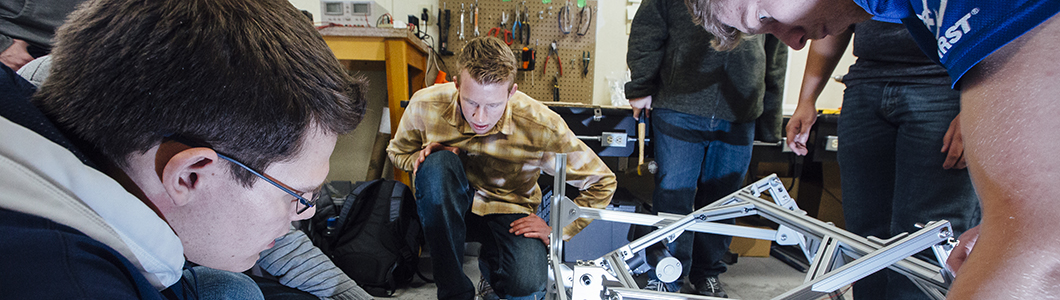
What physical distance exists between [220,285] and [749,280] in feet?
5.72

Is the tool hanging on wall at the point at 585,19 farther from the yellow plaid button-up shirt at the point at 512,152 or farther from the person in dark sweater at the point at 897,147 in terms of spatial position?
the person in dark sweater at the point at 897,147

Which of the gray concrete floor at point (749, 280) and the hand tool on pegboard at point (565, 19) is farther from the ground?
the hand tool on pegboard at point (565, 19)

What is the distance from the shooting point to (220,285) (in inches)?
25.9

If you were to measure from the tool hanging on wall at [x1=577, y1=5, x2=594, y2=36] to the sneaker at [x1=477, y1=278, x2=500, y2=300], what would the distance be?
1599mm

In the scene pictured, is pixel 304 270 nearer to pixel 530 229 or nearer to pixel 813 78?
pixel 530 229

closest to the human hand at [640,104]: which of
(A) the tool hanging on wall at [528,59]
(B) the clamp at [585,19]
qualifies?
(A) the tool hanging on wall at [528,59]

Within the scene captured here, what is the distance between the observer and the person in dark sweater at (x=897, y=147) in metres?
0.77

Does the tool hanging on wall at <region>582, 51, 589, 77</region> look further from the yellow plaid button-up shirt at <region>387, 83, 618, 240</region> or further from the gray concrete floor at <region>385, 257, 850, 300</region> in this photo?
the gray concrete floor at <region>385, 257, 850, 300</region>

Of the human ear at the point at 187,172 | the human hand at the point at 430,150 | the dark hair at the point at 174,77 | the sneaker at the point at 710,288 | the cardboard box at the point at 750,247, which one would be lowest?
the cardboard box at the point at 750,247

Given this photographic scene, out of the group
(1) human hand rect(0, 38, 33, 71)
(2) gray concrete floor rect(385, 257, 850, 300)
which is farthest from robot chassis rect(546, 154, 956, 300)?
(1) human hand rect(0, 38, 33, 71)

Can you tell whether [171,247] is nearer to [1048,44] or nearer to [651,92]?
[1048,44]

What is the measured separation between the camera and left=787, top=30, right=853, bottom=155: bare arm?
106 cm

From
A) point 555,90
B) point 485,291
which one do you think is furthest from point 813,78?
point 555,90

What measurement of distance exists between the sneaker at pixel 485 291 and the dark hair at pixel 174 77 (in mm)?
1107
